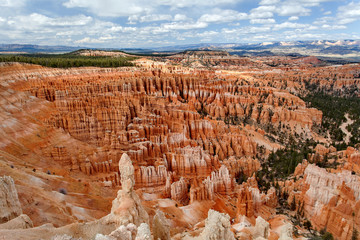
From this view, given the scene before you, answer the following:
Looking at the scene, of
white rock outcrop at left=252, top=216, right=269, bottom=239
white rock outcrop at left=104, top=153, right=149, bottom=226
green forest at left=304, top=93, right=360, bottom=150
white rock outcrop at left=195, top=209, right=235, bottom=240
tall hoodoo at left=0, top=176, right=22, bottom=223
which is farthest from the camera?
green forest at left=304, top=93, right=360, bottom=150

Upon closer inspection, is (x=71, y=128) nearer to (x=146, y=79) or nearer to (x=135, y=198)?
(x=135, y=198)

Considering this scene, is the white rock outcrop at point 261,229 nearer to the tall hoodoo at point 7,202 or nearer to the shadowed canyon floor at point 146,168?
the shadowed canyon floor at point 146,168

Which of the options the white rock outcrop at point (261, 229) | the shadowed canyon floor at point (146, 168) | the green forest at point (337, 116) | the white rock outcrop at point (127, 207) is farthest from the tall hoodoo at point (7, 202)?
the green forest at point (337, 116)

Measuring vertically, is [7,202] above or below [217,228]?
above

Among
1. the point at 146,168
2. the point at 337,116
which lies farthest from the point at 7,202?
the point at 337,116

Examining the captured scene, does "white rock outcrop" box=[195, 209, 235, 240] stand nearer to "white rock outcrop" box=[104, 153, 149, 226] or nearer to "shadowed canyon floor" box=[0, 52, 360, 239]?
"shadowed canyon floor" box=[0, 52, 360, 239]

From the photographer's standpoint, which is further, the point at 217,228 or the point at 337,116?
the point at 337,116

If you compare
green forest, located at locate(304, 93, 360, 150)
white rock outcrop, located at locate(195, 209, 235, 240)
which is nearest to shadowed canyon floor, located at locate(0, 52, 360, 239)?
white rock outcrop, located at locate(195, 209, 235, 240)

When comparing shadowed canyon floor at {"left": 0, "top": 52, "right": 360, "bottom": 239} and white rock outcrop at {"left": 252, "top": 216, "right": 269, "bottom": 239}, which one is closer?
shadowed canyon floor at {"left": 0, "top": 52, "right": 360, "bottom": 239}

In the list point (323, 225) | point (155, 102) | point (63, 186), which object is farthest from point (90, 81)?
point (323, 225)

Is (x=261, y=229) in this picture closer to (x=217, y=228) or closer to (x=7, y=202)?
(x=217, y=228)
